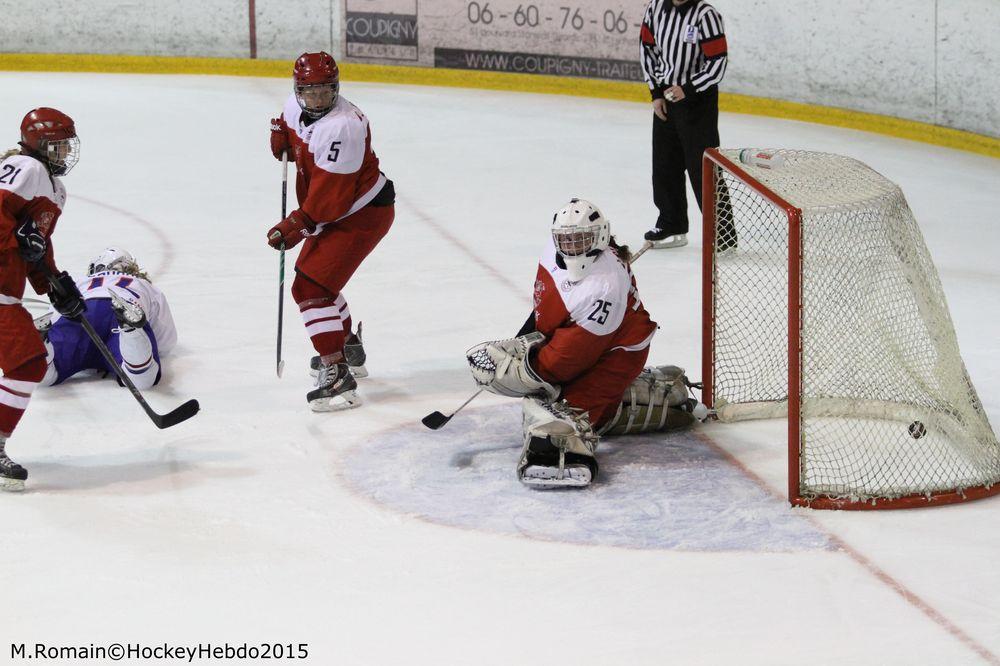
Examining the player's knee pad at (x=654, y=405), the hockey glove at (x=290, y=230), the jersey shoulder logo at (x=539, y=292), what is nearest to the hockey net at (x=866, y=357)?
the player's knee pad at (x=654, y=405)

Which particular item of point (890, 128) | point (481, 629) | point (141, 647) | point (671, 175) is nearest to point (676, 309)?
point (671, 175)

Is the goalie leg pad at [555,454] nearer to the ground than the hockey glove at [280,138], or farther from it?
nearer to the ground

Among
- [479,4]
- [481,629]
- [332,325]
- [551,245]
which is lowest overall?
[481,629]

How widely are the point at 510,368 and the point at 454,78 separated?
299 inches

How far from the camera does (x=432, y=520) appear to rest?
370cm

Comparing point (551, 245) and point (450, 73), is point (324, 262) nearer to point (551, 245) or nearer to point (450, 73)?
point (551, 245)

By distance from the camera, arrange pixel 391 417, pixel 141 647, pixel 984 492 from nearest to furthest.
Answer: pixel 141 647
pixel 984 492
pixel 391 417

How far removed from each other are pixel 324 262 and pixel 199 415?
2.09 feet

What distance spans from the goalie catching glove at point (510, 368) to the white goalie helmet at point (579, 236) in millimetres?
246

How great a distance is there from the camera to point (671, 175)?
6848 mm

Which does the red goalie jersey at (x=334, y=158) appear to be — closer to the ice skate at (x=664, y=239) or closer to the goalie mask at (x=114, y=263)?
the goalie mask at (x=114, y=263)

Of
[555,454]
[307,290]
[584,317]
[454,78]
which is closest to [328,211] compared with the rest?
[307,290]

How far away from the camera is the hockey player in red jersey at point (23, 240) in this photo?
378 centimetres

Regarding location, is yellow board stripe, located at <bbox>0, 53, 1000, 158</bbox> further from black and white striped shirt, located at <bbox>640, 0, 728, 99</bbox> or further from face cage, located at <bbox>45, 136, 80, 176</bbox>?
face cage, located at <bbox>45, 136, 80, 176</bbox>
